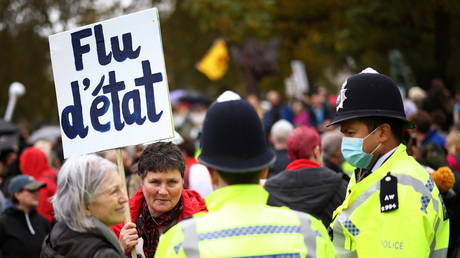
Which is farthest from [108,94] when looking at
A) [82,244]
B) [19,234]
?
[19,234]

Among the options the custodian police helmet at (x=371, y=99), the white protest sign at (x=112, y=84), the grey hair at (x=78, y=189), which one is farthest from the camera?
the white protest sign at (x=112, y=84)

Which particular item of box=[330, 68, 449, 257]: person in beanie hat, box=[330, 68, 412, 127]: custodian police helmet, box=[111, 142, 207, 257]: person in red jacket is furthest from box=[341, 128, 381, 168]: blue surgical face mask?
box=[111, 142, 207, 257]: person in red jacket

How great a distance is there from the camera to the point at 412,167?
182 inches

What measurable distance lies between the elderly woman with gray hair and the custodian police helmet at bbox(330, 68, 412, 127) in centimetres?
137

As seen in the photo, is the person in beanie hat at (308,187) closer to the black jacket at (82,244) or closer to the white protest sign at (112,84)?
the white protest sign at (112,84)

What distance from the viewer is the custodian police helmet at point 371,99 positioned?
15.7 ft

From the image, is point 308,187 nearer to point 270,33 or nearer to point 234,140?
point 234,140

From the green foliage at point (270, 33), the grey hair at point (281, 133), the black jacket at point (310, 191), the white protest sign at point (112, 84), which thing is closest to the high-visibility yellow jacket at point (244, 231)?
the white protest sign at point (112, 84)

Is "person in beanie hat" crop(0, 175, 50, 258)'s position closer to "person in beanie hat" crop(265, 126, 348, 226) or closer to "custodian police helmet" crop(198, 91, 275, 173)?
"person in beanie hat" crop(265, 126, 348, 226)

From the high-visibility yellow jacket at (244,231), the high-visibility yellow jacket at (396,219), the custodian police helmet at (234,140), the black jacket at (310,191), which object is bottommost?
the black jacket at (310,191)

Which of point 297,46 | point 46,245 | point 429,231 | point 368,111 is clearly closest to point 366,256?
point 429,231

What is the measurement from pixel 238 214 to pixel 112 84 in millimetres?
2323

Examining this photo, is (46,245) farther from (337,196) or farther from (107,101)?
(337,196)

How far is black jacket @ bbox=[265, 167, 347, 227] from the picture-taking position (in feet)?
22.5
